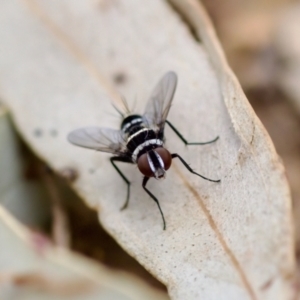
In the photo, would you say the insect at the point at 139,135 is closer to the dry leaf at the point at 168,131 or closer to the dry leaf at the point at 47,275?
the dry leaf at the point at 168,131

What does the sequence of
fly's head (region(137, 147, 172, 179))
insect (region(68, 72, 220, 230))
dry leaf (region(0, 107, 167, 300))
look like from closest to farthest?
dry leaf (region(0, 107, 167, 300)) → fly's head (region(137, 147, 172, 179)) → insect (region(68, 72, 220, 230))

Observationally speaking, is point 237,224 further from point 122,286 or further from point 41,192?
point 41,192

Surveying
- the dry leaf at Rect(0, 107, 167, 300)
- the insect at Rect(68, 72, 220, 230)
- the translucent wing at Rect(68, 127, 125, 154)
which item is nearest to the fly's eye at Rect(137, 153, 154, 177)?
the insect at Rect(68, 72, 220, 230)

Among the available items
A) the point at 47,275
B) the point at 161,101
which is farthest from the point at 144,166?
the point at 47,275

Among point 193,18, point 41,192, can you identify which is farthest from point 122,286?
point 193,18

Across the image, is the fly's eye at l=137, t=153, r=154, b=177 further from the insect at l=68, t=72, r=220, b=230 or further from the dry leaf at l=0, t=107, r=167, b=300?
the dry leaf at l=0, t=107, r=167, b=300

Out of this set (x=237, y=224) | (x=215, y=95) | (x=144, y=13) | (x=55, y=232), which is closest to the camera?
(x=237, y=224)

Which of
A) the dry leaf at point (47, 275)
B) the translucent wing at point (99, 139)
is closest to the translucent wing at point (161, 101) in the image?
the translucent wing at point (99, 139)
